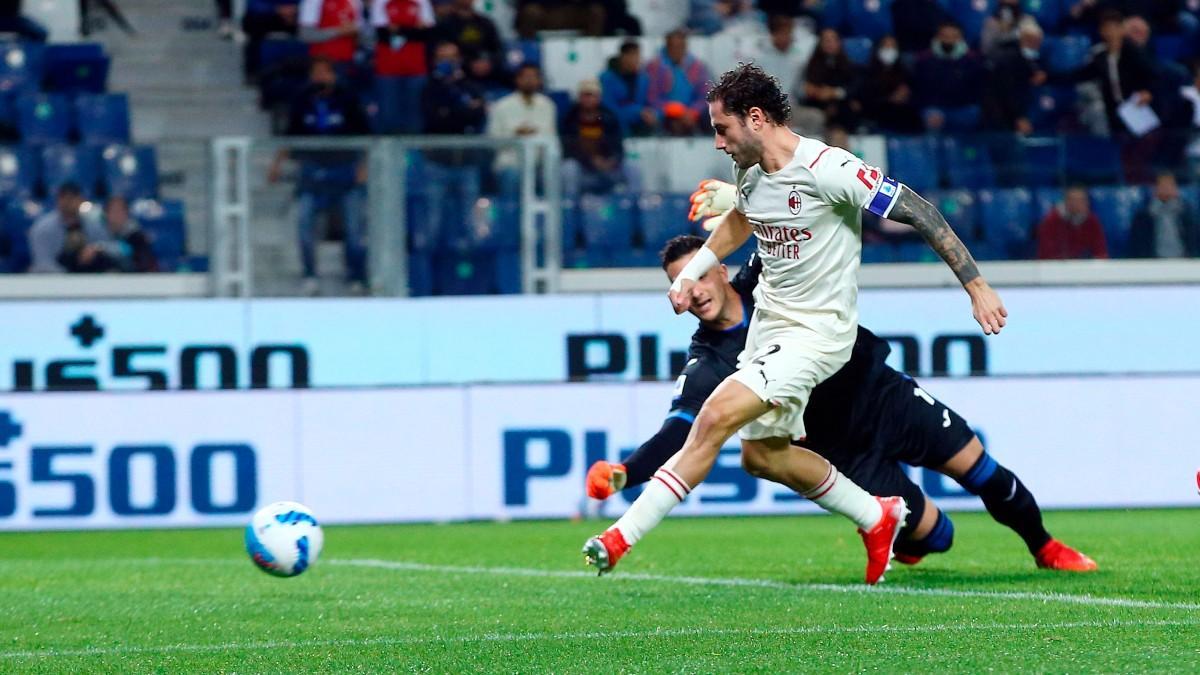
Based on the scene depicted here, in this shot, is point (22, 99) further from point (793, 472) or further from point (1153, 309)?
point (793, 472)

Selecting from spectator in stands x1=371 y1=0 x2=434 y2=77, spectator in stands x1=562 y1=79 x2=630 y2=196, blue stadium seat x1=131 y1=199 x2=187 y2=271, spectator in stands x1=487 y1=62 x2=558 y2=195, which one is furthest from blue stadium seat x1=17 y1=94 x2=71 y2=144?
spectator in stands x1=562 y1=79 x2=630 y2=196

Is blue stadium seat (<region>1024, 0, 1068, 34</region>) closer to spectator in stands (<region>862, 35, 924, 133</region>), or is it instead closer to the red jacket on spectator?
spectator in stands (<region>862, 35, 924, 133</region>)

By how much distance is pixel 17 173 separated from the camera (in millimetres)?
14516

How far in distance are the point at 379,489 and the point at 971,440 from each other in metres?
6.26

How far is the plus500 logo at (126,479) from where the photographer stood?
12875 mm

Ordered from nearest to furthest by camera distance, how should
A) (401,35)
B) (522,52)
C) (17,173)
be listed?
(17,173) → (401,35) → (522,52)

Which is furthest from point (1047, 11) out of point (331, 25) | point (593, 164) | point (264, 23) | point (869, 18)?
point (264, 23)

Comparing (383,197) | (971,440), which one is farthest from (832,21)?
(971,440)

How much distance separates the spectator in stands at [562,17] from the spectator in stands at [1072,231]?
4.68m

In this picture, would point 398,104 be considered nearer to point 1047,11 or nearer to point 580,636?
point 1047,11

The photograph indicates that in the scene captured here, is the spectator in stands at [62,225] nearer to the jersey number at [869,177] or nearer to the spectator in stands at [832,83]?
the spectator in stands at [832,83]

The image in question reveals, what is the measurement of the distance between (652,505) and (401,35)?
417 inches

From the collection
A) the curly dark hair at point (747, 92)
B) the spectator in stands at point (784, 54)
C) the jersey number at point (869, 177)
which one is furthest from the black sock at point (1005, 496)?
the spectator in stands at point (784, 54)

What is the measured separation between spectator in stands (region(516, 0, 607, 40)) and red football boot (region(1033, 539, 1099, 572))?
34.1 ft
